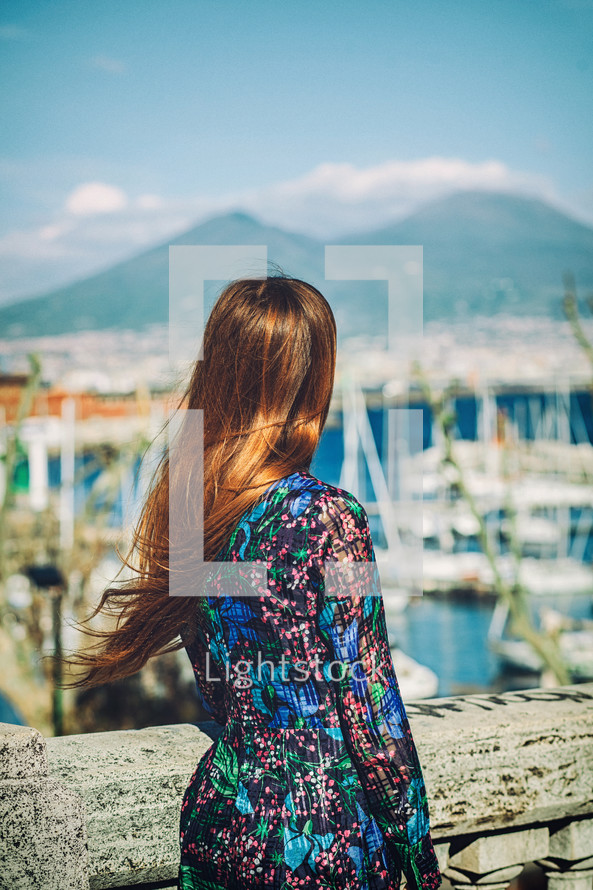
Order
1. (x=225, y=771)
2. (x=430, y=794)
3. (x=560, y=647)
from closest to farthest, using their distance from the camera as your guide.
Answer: (x=225, y=771) → (x=430, y=794) → (x=560, y=647)

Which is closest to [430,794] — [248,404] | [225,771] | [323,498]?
[225,771]

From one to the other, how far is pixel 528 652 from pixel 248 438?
3304cm

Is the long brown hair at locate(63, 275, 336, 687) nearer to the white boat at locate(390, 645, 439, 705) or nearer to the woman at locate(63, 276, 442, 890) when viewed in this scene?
the woman at locate(63, 276, 442, 890)

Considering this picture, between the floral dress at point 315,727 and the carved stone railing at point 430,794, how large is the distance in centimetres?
29

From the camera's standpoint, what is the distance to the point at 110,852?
1886 mm

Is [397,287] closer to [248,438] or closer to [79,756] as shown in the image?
[248,438]

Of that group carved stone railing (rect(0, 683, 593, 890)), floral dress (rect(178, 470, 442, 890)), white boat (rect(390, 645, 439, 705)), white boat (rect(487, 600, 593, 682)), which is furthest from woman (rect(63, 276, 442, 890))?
white boat (rect(487, 600, 593, 682))

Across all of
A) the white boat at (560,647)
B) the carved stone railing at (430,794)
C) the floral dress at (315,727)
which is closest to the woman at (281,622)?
the floral dress at (315,727)

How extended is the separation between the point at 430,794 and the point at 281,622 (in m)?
0.86

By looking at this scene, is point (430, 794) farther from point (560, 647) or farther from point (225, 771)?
point (560, 647)

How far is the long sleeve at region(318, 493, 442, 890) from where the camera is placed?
5.13 feet

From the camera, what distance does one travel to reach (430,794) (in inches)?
84.5

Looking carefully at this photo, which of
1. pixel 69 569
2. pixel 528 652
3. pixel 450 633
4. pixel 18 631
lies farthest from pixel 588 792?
pixel 450 633

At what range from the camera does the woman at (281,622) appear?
61.7 inches
